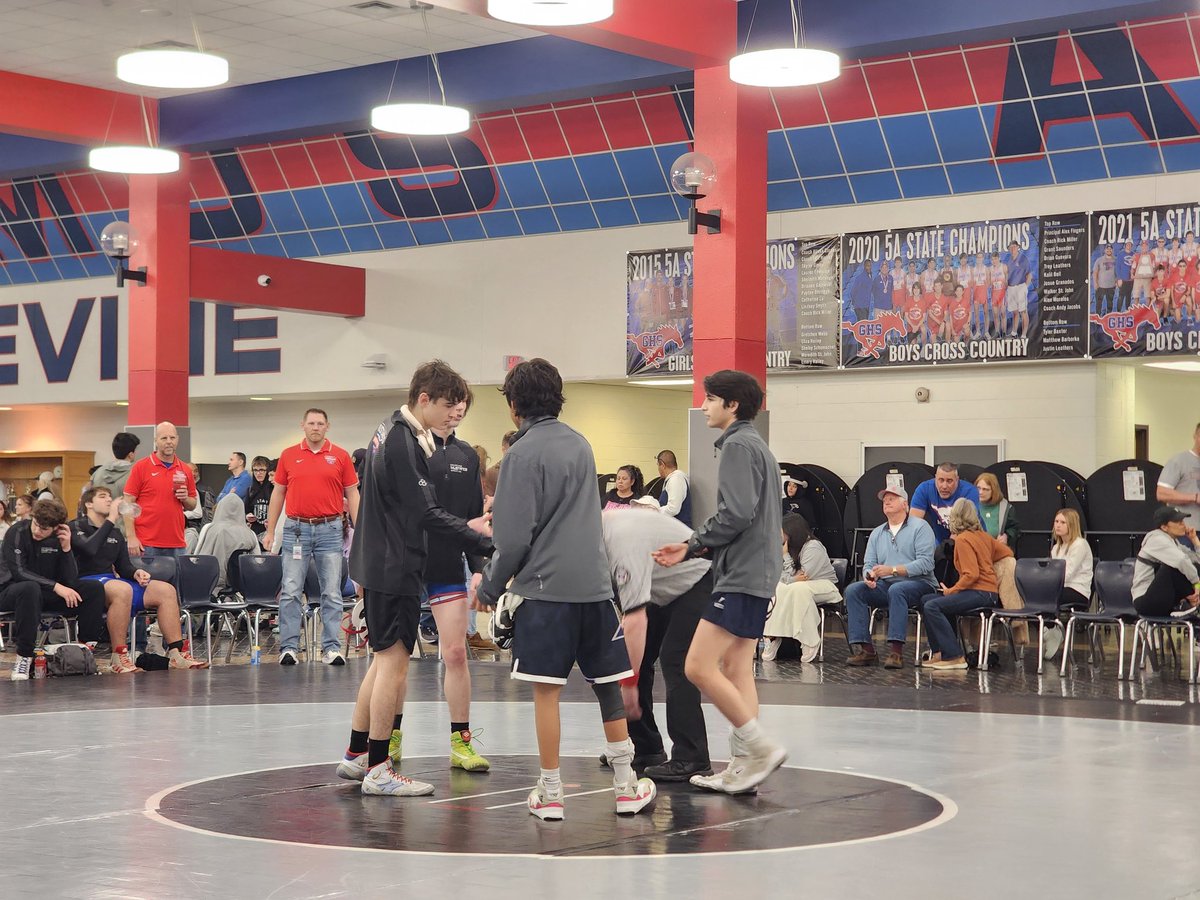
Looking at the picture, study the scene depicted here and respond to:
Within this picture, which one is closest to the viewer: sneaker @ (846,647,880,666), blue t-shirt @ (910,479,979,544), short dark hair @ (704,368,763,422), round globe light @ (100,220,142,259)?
short dark hair @ (704,368,763,422)

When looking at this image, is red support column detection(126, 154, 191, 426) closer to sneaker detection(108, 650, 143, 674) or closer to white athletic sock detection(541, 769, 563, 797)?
sneaker detection(108, 650, 143, 674)

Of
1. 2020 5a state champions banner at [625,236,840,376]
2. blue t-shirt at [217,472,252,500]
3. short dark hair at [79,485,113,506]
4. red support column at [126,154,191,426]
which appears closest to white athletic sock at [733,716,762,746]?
short dark hair at [79,485,113,506]

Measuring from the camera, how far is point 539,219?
17641mm

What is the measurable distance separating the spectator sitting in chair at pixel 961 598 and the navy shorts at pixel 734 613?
5751mm

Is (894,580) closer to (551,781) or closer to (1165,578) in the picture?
(1165,578)

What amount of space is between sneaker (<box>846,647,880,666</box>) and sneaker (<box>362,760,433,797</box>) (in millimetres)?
6391

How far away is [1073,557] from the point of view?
40.4 ft

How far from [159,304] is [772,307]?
588 centimetres

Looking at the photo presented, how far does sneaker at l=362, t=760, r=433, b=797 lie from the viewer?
5.82m

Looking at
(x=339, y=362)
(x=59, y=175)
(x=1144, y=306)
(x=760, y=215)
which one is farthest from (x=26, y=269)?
(x=1144, y=306)

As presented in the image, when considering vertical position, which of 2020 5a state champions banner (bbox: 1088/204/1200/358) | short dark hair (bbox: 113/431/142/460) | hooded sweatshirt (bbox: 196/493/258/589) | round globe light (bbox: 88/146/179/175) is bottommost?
hooded sweatshirt (bbox: 196/493/258/589)

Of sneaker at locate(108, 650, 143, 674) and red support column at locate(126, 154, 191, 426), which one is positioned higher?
red support column at locate(126, 154, 191, 426)

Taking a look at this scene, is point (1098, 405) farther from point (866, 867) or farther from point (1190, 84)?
point (866, 867)

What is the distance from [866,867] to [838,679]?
6109 mm
